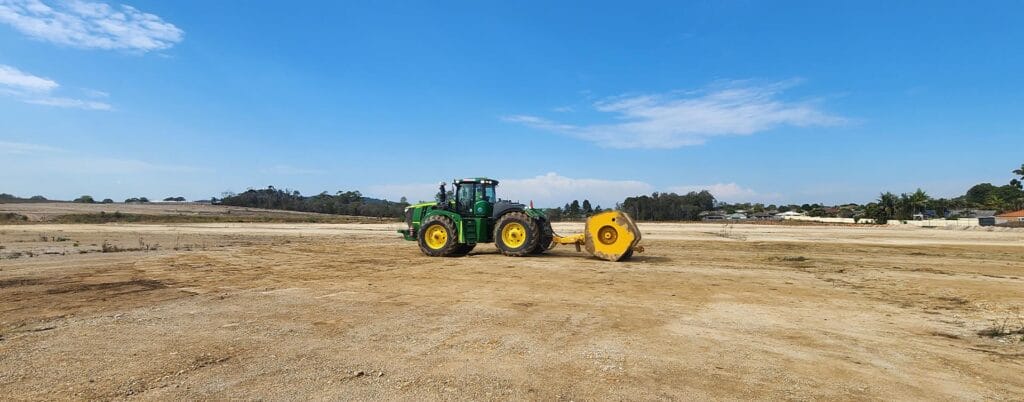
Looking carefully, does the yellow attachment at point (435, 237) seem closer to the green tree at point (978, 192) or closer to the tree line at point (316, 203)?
the tree line at point (316, 203)

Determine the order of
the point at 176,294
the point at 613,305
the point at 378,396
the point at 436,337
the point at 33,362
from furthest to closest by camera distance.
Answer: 1. the point at 176,294
2. the point at 613,305
3. the point at 436,337
4. the point at 33,362
5. the point at 378,396

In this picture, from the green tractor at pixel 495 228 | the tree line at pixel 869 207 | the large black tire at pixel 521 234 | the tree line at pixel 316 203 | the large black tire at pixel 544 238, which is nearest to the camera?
the green tractor at pixel 495 228

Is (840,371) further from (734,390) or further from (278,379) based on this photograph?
(278,379)

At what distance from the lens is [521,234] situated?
15.2 m

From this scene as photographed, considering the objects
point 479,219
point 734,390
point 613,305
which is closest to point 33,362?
point 734,390

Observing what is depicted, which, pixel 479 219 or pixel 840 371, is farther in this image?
pixel 479 219

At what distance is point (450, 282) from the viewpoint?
1016 centimetres

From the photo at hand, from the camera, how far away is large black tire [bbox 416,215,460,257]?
1520 cm

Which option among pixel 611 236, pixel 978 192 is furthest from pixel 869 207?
pixel 611 236

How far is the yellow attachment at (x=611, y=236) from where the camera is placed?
563 inches

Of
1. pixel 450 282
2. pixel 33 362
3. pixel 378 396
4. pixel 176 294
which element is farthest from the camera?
pixel 450 282

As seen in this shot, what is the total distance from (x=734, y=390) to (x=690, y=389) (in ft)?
1.11

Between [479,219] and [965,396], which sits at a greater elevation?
[479,219]

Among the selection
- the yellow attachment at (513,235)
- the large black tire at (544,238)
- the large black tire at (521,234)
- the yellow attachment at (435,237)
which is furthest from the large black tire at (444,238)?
the large black tire at (544,238)
